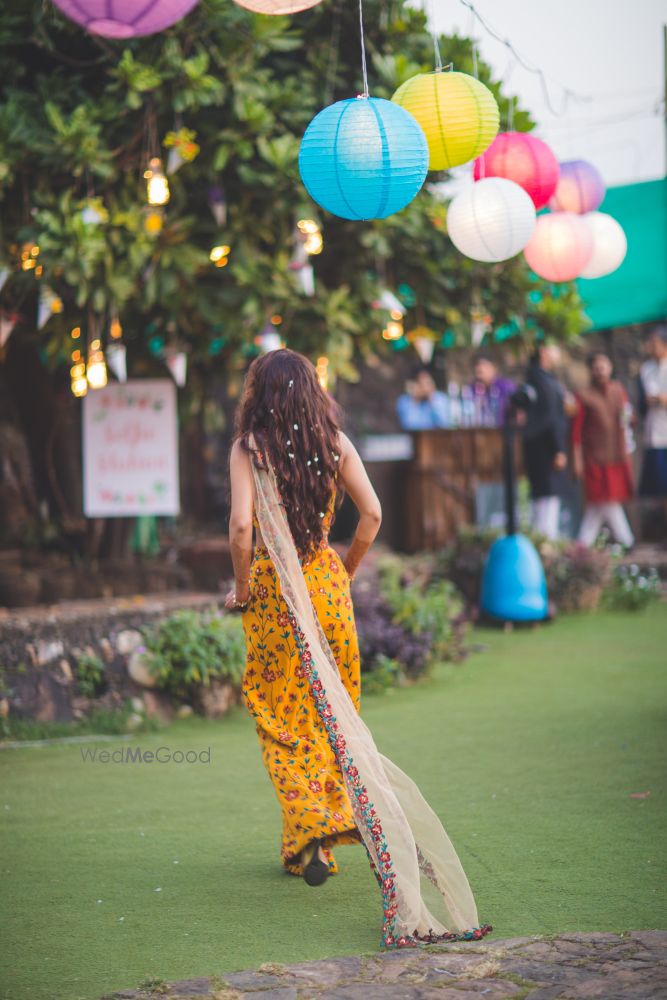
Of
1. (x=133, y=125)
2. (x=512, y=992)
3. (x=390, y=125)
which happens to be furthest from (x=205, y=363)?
(x=512, y=992)

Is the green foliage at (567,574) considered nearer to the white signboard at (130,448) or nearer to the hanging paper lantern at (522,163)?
the white signboard at (130,448)

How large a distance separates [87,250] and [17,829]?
9.85 feet

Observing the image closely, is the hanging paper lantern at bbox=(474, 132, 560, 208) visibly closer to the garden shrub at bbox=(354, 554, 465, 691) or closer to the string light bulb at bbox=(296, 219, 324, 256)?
the string light bulb at bbox=(296, 219, 324, 256)

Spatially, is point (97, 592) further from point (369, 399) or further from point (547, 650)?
point (369, 399)

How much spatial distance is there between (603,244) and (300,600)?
12.1 feet

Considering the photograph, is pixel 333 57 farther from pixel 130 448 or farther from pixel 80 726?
pixel 80 726

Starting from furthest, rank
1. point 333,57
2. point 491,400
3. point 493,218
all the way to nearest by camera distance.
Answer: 1. point 491,400
2. point 333,57
3. point 493,218

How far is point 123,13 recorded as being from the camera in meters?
4.36

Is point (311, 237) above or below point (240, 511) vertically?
above

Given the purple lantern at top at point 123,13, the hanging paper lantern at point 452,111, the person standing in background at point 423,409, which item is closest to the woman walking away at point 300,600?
the hanging paper lantern at point 452,111

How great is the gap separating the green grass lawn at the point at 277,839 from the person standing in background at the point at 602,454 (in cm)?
394

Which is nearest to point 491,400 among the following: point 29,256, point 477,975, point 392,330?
point 392,330

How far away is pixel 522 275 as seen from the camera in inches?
307

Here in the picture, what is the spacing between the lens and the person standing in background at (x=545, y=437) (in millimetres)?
9484
